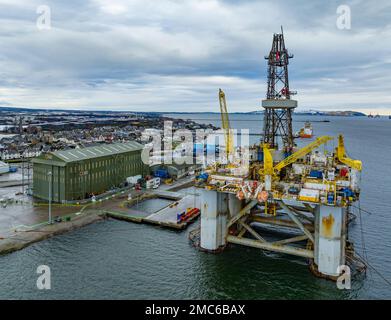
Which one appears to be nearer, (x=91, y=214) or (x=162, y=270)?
(x=162, y=270)

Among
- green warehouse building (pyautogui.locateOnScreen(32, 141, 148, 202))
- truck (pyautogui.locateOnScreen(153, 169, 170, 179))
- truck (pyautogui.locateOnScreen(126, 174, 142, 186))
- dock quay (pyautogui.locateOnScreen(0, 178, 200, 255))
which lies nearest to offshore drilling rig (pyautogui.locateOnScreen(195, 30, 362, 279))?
dock quay (pyautogui.locateOnScreen(0, 178, 200, 255))

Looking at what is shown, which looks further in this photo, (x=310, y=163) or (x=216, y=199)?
(x=310, y=163)

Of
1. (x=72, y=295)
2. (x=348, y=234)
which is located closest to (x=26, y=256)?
(x=72, y=295)

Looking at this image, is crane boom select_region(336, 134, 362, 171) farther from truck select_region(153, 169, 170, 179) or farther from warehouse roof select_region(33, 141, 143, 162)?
truck select_region(153, 169, 170, 179)

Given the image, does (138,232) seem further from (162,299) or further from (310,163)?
(310,163)

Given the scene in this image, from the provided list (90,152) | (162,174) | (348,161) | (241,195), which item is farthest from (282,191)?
(162,174)

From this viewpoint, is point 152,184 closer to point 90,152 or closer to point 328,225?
point 90,152

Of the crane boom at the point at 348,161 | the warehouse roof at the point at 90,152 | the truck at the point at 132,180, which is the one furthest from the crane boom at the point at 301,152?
the truck at the point at 132,180
